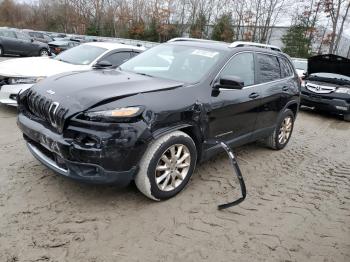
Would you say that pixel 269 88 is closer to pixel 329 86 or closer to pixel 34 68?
pixel 34 68

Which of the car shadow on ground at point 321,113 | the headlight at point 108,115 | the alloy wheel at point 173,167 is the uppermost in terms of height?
the headlight at point 108,115

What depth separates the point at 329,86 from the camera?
32.2 feet

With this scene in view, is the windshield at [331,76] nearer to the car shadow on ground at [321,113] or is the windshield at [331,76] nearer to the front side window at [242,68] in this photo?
the car shadow on ground at [321,113]

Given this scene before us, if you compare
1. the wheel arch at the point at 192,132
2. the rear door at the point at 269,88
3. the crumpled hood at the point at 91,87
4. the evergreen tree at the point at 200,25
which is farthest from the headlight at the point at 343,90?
the evergreen tree at the point at 200,25

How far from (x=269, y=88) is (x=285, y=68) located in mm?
917

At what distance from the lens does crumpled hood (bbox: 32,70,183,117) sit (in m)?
3.25

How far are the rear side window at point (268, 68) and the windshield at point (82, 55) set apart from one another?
12.6 ft

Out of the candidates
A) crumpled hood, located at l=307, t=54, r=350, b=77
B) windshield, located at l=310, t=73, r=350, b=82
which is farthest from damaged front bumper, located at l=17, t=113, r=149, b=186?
crumpled hood, located at l=307, t=54, r=350, b=77

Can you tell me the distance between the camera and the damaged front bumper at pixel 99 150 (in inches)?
123

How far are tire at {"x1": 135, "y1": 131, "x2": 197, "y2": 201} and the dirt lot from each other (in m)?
0.15

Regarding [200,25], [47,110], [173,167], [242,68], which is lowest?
[173,167]

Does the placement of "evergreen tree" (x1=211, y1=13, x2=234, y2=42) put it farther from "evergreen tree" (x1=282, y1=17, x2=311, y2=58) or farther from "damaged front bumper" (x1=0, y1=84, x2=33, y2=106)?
"damaged front bumper" (x1=0, y1=84, x2=33, y2=106)

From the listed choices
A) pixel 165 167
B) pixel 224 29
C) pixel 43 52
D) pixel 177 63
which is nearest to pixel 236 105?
pixel 177 63

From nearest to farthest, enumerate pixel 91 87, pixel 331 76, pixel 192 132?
pixel 91 87 → pixel 192 132 → pixel 331 76
